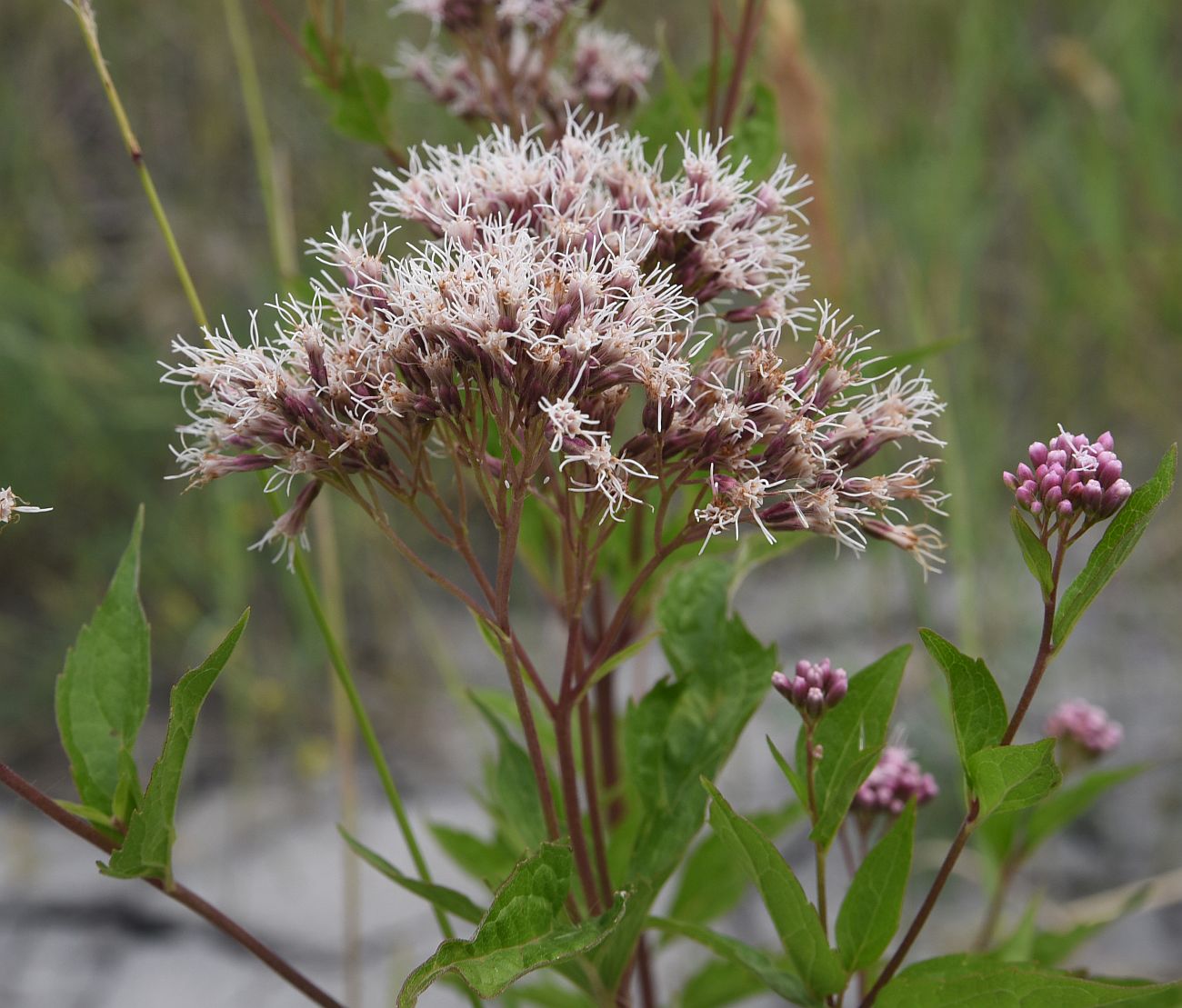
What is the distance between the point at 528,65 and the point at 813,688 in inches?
44.0

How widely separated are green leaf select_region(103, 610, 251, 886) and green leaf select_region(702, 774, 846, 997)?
0.47 m

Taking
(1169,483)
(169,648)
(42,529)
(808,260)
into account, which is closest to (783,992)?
→ (1169,483)

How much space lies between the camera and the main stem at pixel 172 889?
114cm

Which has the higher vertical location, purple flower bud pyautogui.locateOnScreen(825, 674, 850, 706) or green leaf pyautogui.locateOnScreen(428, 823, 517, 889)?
green leaf pyautogui.locateOnScreen(428, 823, 517, 889)

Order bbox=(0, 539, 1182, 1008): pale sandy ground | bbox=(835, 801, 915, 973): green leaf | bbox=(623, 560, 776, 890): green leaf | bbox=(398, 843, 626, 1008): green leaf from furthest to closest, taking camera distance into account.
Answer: bbox=(0, 539, 1182, 1008): pale sandy ground
bbox=(623, 560, 776, 890): green leaf
bbox=(835, 801, 915, 973): green leaf
bbox=(398, 843, 626, 1008): green leaf

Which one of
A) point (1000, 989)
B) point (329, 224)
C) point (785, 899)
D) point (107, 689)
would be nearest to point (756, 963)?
point (785, 899)

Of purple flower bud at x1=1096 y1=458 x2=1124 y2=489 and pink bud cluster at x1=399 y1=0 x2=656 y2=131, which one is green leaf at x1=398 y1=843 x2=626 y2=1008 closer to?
→ purple flower bud at x1=1096 y1=458 x2=1124 y2=489

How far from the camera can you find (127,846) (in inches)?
46.7

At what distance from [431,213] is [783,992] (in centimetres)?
94

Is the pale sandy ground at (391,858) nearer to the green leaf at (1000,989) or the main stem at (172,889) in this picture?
the main stem at (172,889)

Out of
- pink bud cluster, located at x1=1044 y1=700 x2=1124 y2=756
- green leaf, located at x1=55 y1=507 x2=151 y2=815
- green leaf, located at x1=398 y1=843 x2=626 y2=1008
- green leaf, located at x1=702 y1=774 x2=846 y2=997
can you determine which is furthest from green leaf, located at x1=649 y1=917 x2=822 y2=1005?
pink bud cluster, located at x1=1044 y1=700 x2=1124 y2=756

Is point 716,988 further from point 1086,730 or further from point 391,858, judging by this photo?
point 391,858

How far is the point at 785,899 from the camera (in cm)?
119

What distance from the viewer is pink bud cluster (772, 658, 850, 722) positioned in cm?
125
